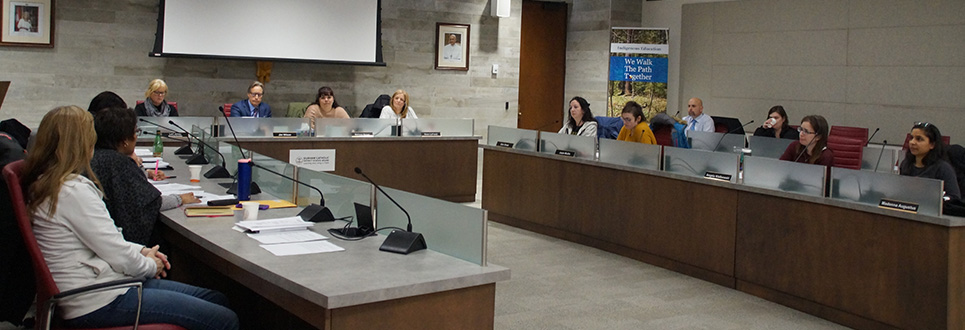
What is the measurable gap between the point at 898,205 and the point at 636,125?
2.66m

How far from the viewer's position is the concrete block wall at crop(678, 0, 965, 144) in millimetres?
8773

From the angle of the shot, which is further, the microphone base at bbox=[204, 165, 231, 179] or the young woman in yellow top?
the young woman in yellow top

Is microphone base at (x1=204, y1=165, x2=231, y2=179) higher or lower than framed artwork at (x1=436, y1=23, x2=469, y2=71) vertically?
lower

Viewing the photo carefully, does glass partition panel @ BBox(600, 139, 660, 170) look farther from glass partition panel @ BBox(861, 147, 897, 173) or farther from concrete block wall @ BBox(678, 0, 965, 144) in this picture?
concrete block wall @ BBox(678, 0, 965, 144)

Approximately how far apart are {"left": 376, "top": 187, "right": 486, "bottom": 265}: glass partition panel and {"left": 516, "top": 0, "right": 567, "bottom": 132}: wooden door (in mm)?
9015

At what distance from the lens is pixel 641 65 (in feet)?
37.8

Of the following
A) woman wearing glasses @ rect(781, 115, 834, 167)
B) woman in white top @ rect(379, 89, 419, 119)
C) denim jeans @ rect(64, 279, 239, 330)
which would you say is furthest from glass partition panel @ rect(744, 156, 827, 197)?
woman in white top @ rect(379, 89, 419, 119)

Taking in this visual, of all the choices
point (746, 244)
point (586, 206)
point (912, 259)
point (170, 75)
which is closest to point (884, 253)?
point (912, 259)

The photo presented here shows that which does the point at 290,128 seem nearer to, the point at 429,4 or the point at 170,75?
the point at 170,75

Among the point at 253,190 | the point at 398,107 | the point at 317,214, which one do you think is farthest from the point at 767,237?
the point at 398,107

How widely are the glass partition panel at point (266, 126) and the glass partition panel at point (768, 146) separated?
13.1ft

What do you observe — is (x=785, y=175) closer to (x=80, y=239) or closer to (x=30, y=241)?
(x=80, y=239)

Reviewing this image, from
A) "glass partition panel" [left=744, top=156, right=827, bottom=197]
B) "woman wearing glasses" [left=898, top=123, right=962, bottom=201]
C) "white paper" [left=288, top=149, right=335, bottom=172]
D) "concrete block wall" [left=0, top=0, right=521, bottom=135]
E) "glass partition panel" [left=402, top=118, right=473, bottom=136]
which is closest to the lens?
"glass partition panel" [left=744, top=156, right=827, bottom=197]

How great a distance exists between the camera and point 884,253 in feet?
14.4
